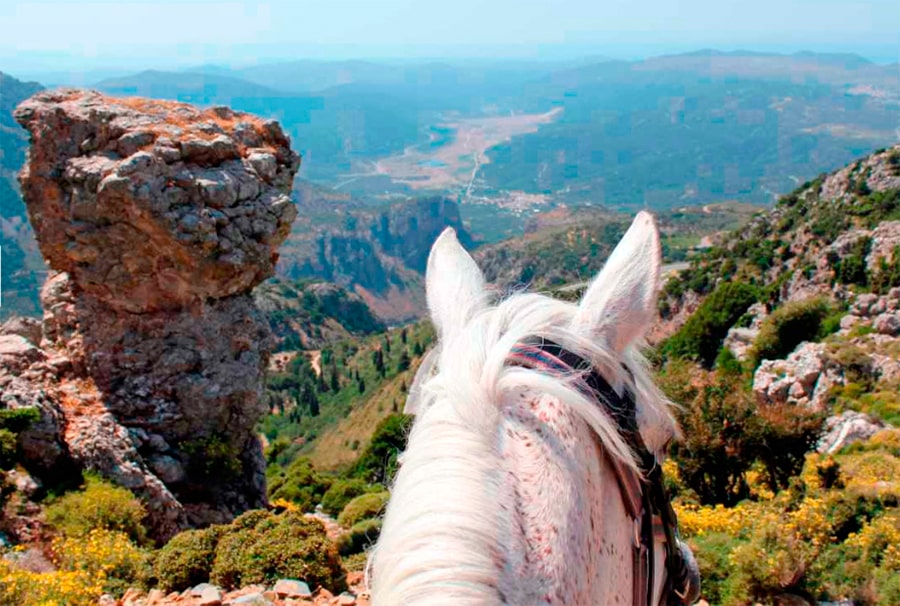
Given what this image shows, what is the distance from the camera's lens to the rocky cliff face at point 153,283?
11.2 meters

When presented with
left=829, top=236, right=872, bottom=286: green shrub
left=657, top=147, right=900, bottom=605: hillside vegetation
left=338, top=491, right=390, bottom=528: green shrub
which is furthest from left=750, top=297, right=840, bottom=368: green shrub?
left=338, top=491, right=390, bottom=528: green shrub

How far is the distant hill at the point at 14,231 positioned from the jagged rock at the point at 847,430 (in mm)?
102373

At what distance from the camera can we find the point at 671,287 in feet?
151

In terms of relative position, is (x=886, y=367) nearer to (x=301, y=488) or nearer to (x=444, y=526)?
(x=301, y=488)

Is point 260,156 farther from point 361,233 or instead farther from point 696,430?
point 361,233

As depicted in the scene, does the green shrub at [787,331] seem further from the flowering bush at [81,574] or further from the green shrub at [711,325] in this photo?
the flowering bush at [81,574]

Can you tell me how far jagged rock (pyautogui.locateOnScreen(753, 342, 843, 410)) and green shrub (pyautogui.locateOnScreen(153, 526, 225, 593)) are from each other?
15.2m

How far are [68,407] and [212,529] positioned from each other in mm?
5321

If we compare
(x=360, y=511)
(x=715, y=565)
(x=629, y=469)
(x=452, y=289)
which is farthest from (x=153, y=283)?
(x=629, y=469)

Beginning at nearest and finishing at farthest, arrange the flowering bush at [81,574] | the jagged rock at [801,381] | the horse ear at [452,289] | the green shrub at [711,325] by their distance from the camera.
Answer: the horse ear at [452,289] → the flowering bush at [81,574] → the jagged rock at [801,381] → the green shrub at [711,325]

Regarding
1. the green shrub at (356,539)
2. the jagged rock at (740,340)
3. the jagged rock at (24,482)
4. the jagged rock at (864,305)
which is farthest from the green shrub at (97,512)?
the jagged rock at (864,305)

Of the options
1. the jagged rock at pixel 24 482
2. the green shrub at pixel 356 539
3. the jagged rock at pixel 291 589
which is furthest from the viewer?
the green shrub at pixel 356 539

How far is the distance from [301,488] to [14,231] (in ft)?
528

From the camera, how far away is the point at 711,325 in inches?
1303
